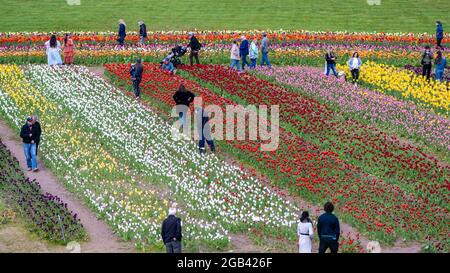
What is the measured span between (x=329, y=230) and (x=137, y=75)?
50.9 feet

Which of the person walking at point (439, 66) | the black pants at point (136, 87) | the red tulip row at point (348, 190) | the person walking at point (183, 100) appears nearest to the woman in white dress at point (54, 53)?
the black pants at point (136, 87)

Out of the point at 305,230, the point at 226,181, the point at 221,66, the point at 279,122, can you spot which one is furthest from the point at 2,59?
the point at 305,230

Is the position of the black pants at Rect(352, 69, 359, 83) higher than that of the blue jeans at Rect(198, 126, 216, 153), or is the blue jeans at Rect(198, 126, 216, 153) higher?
the blue jeans at Rect(198, 126, 216, 153)

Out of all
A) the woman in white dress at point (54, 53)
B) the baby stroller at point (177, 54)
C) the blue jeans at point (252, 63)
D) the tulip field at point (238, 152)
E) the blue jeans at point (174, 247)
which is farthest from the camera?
the woman in white dress at point (54, 53)

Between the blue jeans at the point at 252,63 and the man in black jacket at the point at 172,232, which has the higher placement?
the man in black jacket at the point at 172,232

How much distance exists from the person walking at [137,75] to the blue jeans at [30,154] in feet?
23.8

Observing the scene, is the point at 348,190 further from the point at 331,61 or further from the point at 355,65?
the point at 331,61

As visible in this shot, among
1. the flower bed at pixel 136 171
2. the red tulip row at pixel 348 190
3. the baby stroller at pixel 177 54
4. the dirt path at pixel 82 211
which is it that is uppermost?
the baby stroller at pixel 177 54

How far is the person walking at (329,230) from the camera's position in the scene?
1812 centimetres

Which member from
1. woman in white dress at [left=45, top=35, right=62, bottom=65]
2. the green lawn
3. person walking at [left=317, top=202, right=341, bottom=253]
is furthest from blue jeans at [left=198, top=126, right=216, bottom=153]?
the green lawn

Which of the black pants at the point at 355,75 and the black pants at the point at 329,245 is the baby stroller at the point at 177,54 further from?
the black pants at the point at 329,245

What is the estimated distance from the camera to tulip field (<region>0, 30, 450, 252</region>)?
21359 millimetres

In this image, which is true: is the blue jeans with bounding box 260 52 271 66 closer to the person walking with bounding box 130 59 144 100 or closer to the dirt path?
the person walking with bounding box 130 59 144 100

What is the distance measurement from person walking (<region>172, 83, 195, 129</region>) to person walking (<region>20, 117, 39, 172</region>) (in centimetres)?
448
